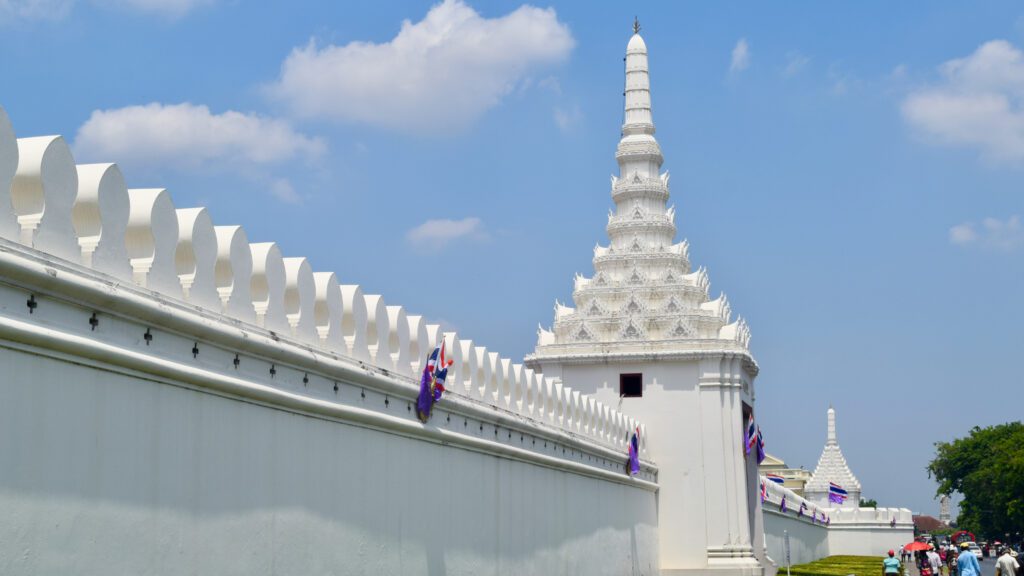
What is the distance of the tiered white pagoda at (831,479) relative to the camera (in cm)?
7875

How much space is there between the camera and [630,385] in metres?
31.8

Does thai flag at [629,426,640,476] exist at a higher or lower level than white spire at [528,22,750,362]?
lower

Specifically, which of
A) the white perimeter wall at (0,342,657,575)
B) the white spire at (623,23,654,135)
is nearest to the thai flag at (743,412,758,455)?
the white spire at (623,23,654,135)

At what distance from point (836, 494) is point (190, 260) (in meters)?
69.4

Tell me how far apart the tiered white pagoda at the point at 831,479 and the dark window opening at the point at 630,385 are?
47.9 metres

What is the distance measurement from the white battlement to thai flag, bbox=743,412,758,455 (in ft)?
52.5

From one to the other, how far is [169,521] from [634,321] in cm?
2214

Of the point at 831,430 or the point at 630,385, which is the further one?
the point at 831,430

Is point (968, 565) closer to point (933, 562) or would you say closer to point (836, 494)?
point (933, 562)

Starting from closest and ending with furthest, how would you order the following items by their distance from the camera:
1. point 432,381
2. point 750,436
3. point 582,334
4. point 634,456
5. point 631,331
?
point 432,381 → point 634,456 → point 631,331 → point 582,334 → point 750,436

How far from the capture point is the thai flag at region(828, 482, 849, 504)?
75500 mm

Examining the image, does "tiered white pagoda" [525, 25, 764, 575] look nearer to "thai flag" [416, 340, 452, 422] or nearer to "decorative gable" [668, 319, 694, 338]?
"decorative gable" [668, 319, 694, 338]

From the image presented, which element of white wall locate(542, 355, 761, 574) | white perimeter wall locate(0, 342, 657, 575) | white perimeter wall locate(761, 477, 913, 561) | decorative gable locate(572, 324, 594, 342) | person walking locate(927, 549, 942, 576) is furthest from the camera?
white perimeter wall locate(761, 477, 913, 561)

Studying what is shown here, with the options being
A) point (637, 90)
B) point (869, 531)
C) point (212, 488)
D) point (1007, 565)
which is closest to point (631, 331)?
point (637, 90)
